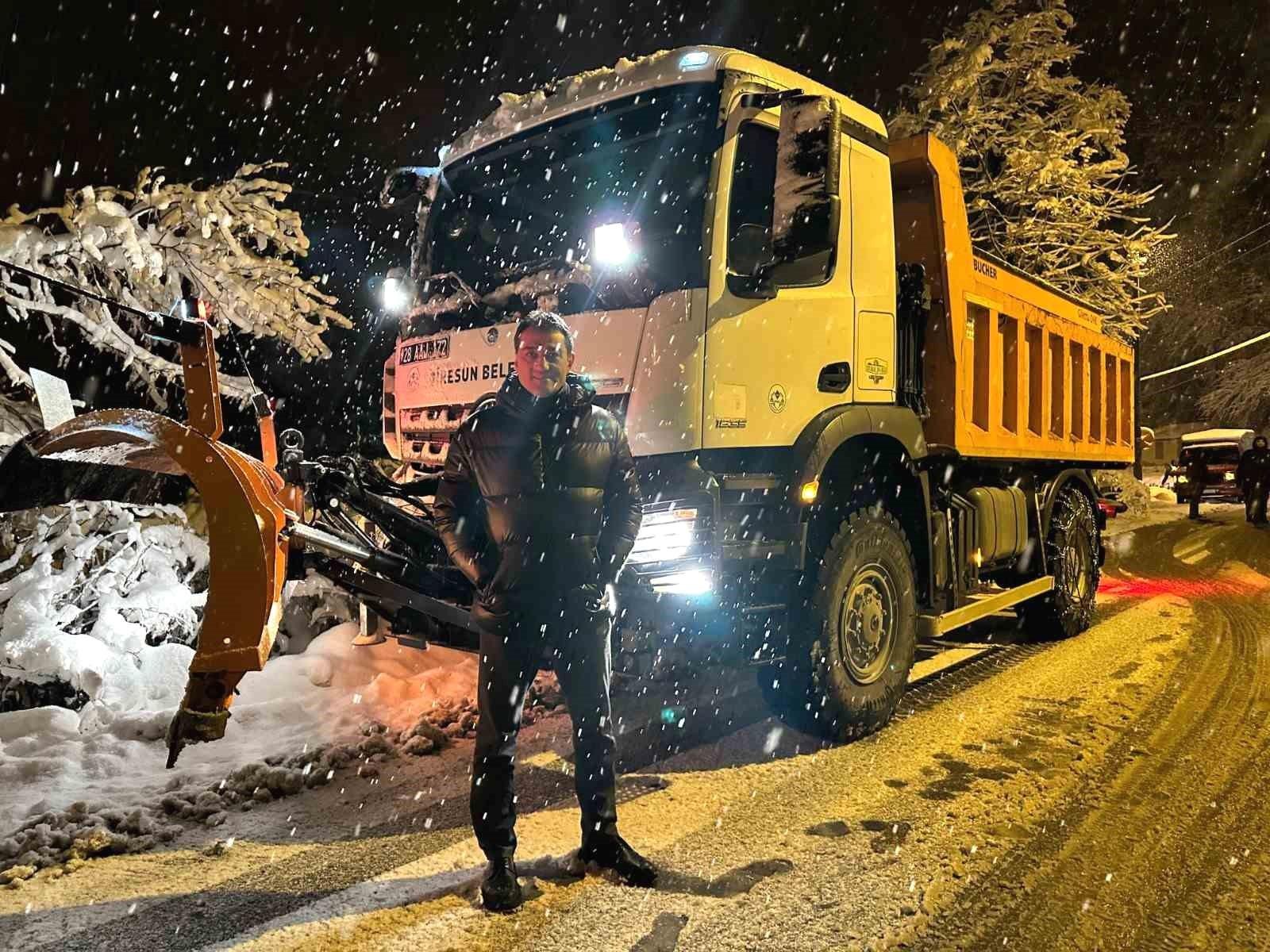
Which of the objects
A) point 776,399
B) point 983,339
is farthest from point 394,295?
point 983,339

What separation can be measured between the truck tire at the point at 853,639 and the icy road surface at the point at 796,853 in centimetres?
21

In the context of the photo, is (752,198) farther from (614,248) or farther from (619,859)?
(619,859)

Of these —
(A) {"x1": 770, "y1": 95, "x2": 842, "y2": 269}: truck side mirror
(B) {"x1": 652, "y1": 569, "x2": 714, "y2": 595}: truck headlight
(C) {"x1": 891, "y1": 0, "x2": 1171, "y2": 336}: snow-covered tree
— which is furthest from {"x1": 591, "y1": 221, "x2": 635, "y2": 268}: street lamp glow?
(C) {"x1": 891, "y1": 0, "x2": 1171, "y2": 336}: snow-covered tree

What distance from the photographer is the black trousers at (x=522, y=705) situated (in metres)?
3.03

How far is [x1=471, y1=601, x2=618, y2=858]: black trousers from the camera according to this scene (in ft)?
9.93

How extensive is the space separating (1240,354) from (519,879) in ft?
121

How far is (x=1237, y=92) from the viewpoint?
29.3 m

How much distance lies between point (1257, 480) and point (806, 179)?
61.2 ft

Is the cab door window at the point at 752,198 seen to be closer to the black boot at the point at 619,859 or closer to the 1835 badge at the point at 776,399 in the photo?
the 1835 badge at the point at 776,399

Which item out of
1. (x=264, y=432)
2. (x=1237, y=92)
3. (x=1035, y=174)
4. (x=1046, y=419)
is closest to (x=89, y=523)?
(x=264, y=432)

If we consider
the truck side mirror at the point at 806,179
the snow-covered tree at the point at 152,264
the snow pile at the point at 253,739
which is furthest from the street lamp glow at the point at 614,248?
the snow-covered tree at the point at 152,264

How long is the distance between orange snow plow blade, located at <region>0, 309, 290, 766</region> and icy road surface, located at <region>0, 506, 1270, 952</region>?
0.69 metres

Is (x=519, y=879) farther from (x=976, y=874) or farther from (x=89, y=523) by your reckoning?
(x=89, y=523)

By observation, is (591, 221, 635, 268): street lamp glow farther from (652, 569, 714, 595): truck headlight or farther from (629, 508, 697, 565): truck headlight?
(652, 569, 714, 595): truck headlight
